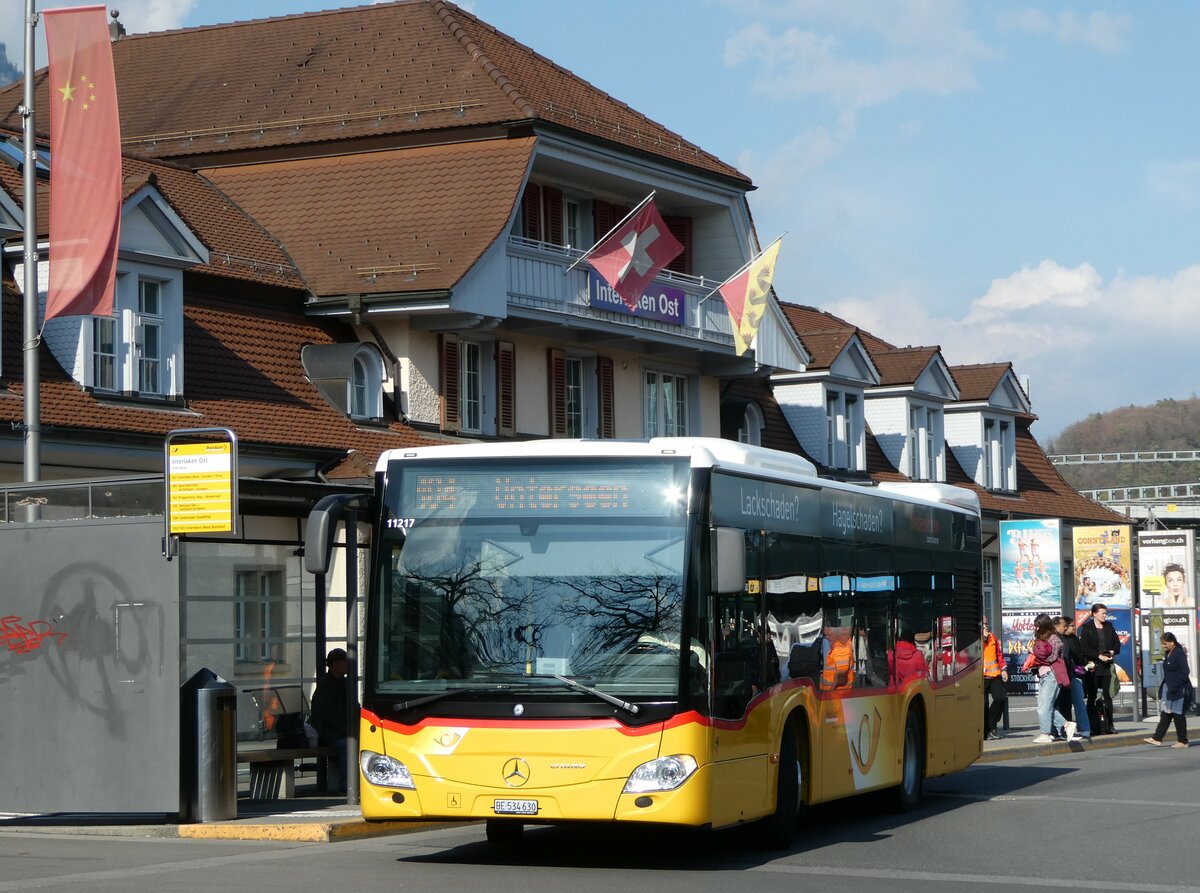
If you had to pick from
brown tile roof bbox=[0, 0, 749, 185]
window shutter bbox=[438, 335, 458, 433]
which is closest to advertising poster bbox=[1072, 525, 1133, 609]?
brown tile roof bbox=[0, 0, 749, 185]

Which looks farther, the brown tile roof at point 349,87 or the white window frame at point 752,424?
the white window frame at point 752,424

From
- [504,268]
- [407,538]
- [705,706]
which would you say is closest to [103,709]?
[407,538]

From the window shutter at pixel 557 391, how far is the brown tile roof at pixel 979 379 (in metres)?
19.6

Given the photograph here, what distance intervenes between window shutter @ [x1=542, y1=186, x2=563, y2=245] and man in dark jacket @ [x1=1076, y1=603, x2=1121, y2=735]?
11.0 m

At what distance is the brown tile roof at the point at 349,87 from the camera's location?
34.2 metres

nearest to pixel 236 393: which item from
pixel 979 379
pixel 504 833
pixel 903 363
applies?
pixel 504 833

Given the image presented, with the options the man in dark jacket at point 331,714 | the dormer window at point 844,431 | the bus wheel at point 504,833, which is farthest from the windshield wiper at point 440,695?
the dormer window at point 844,431

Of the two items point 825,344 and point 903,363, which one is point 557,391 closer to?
point 825,344

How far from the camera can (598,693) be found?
521 inches

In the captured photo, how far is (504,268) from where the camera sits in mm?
31844

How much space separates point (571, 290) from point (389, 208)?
3.32 meters

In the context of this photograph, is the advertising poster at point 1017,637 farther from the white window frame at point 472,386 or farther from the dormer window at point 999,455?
the dormer window at point 999,455

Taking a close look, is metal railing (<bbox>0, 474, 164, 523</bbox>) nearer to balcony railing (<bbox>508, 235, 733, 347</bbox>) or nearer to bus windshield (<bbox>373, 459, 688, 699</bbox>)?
bus windshield (<bbox>373, 459, 688, 699</bbox>)

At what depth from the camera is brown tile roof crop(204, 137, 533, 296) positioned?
103 feet
